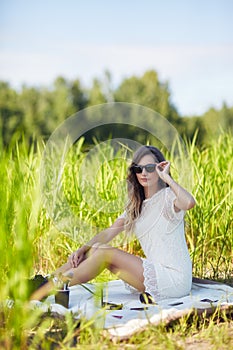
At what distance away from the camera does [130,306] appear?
3.03 metres

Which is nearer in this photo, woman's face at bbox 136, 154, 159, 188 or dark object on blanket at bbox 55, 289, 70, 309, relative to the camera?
dark object on blanket at bbox 55, 289, 70, 309

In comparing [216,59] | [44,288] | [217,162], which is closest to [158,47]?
[216,59]

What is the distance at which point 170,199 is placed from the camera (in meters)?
3.17

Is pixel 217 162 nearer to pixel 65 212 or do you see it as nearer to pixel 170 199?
pixel 65 212

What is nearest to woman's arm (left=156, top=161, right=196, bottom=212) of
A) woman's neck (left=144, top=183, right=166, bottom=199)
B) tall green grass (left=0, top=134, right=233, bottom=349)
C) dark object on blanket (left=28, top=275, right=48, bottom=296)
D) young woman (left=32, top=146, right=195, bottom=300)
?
young woman (left=32, top=146, right=195, bottom=300)

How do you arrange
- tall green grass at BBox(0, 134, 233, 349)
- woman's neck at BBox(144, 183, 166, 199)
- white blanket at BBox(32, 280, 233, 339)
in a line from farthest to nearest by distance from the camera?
tall green grass at BBox(0, 134, 233, 349) < woman's neck at BBox(144, 183, 166, 199) < white blanket at BBox(32, 280, 233, 339)

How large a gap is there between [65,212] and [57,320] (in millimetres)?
1760

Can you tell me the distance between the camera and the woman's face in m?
3.24

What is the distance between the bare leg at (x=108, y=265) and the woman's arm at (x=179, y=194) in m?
0.36

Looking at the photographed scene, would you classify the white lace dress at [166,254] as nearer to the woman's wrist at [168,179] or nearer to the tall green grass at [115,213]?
the woman's wrist at [168,179]

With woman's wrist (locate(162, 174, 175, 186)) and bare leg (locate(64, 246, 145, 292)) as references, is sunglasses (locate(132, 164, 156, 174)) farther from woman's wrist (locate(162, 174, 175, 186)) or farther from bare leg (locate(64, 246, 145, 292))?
bare leg (locate(64, 246, 145, 292))

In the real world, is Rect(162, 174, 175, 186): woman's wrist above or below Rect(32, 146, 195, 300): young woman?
above

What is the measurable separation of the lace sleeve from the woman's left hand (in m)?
0.10

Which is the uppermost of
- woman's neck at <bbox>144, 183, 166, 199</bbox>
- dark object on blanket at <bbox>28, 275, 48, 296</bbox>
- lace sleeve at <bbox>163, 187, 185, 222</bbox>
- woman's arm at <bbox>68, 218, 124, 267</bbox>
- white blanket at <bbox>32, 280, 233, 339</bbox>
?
woman's neck at <bbox>144, 183, 166, 199</bbox>
